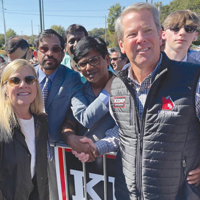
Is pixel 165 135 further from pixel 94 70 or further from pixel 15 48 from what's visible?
pixel 15 48

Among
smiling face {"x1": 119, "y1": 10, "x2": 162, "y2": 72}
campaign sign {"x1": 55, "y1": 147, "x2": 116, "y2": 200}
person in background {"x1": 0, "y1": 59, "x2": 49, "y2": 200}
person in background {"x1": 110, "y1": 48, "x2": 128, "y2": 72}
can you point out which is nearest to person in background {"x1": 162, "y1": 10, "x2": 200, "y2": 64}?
smiling face {"x1": 119, "y1": 10, "x2": 162, "y2": 72}

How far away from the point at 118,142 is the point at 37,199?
1.01m

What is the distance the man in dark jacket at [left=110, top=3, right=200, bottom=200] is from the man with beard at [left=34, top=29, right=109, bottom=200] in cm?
55

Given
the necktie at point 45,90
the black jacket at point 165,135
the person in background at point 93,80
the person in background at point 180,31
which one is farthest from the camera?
the person in background at point 180,31

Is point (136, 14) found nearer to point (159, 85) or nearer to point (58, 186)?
point (159, 85)

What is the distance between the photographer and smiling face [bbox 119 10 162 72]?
4.98ft

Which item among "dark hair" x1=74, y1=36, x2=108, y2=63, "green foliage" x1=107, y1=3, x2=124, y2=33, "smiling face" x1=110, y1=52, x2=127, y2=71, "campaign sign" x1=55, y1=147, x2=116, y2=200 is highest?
"green foliage" x1=107, y1=3, x2=124, y2=33

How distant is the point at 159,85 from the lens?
1.49 m

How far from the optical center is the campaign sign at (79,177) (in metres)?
2.18

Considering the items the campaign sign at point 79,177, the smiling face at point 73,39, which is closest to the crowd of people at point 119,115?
the campaign sign at point 79,177

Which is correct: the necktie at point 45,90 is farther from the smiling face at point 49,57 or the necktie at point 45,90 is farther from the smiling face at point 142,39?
the smiling face at point 142,39

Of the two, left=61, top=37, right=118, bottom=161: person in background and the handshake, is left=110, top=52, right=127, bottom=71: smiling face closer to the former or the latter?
left=61, top=37, right=118, bottom=161: person in background

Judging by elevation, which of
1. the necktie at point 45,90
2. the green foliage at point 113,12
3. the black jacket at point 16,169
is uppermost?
the green foliage at point 113,12

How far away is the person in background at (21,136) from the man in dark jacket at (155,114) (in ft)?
2.82
